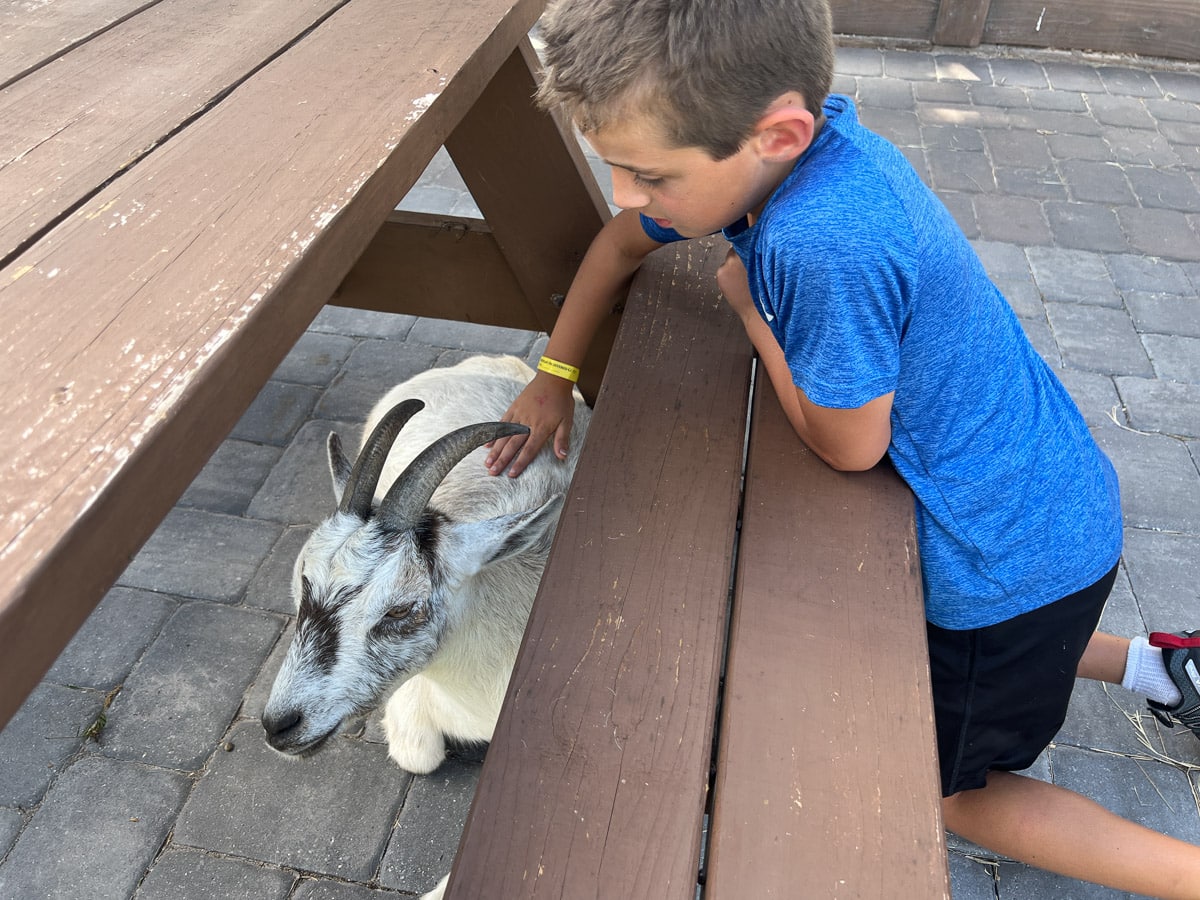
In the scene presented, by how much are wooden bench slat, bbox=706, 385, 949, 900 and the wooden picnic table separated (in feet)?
2.90

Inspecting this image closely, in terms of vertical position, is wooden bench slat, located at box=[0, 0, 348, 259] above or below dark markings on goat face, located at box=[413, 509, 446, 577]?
above

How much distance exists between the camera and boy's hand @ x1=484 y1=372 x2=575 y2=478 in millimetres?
2338

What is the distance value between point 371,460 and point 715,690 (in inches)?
38.1

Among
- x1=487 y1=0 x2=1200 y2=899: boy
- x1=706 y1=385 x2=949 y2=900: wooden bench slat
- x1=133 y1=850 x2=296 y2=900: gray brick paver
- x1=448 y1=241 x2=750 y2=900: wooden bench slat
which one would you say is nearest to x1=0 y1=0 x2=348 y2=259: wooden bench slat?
x1=487 y1=0 x2=1200 y2=899: boy

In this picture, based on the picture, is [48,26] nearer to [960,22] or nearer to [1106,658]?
[1106,658]

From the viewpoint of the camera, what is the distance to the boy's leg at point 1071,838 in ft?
6.26

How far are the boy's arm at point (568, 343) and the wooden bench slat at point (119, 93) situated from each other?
34.0 inches

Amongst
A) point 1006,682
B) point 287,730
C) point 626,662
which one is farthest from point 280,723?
point 1006,682

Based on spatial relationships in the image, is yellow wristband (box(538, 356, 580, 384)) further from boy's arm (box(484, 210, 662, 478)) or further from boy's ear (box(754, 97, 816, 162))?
boy's ear (box(754, 97, 816, 162))

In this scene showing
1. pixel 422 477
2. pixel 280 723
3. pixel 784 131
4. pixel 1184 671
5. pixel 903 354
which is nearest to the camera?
pixel 784 131

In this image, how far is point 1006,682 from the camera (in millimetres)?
1872

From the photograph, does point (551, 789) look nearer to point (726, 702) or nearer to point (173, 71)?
point (726, 702)

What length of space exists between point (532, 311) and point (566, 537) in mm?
1335

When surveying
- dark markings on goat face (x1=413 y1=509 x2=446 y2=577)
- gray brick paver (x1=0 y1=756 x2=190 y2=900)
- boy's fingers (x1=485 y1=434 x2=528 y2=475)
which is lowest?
gray brick paver (x1=0 y1=756 x2=190 y2=900)
